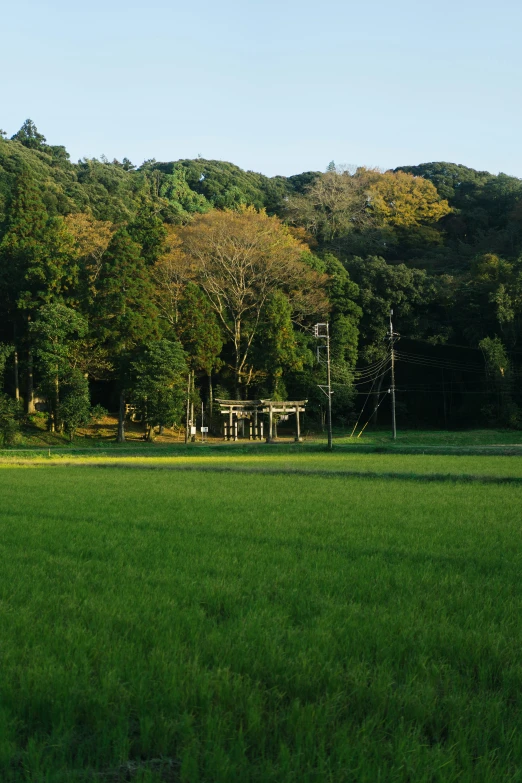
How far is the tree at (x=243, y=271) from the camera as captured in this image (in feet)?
Result: 118

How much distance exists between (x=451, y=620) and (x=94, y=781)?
2515mm

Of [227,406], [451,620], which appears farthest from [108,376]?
[451,620]

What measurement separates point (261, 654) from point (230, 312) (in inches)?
1398

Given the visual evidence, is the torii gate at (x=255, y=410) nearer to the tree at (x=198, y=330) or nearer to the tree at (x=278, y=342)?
the tree at (x=278, y=342)

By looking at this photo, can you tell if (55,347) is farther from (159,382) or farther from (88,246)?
(88,246)

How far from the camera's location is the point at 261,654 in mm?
3500

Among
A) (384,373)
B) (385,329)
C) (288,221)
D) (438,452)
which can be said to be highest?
(288,221)

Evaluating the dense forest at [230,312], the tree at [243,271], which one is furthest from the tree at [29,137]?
the tree at [243,271]

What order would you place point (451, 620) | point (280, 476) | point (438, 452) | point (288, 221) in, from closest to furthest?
1. point (451, 620)
2. point (280, 476)
3. point (438, 452)
4. point (288, 221)

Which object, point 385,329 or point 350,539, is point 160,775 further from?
point 385,329

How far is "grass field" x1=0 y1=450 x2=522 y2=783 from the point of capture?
8.25 feet

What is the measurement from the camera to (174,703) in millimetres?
2900

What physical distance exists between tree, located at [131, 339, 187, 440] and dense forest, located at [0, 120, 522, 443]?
7 centimetres

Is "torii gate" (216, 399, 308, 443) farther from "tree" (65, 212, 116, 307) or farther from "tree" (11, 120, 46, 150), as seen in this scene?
"tree" (11, 120, 46, 150)
